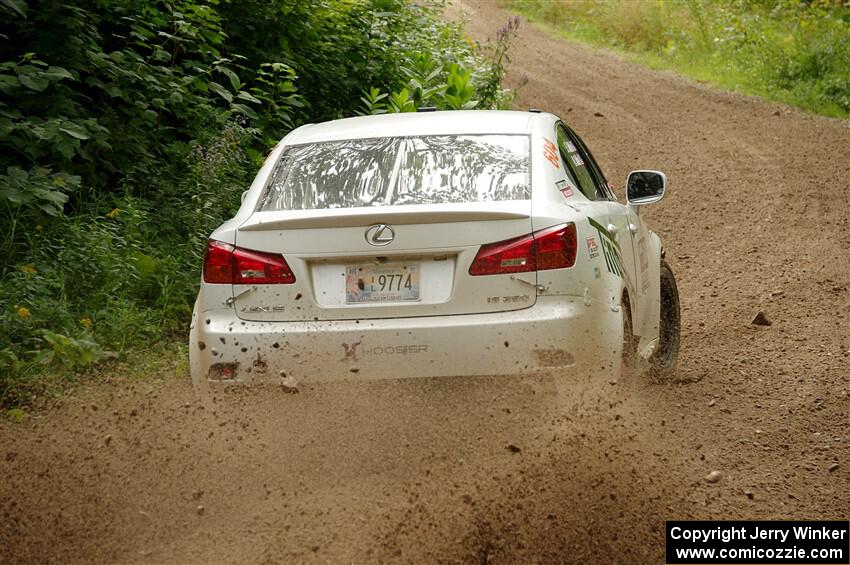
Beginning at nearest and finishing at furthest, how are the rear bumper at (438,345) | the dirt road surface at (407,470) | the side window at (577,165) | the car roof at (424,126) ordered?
the dirt road surface at (407,470) < the rear bumper at (438,345) < the car roof at (424,126) < the side window at (577,165)

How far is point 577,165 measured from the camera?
5680 millimetres

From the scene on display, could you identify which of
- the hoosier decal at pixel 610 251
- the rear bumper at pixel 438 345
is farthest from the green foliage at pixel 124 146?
the hoosier decal at pixel 610 251

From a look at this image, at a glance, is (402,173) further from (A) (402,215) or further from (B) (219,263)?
(B) (219,263)

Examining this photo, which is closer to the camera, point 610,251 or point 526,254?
point 526,254

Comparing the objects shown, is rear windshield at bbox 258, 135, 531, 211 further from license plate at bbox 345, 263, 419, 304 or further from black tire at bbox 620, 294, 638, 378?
black tire at bbox 620, 294, 638, 378

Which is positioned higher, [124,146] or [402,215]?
[402,215]

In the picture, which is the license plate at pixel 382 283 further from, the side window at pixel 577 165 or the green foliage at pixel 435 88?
the green foliage at pixel 435 88

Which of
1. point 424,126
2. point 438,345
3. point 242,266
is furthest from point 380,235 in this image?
point 424,126

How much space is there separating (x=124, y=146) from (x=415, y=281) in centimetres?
453

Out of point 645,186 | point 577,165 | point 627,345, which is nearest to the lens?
point 627,345

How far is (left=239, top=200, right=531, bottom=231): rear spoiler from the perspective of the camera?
447 centimetres

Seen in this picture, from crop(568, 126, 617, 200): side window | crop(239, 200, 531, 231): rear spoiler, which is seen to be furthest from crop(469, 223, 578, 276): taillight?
crop(568, 126, 617, 200): side window

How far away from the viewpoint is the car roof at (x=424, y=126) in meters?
5.28

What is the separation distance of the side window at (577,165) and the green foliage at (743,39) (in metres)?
13.3
